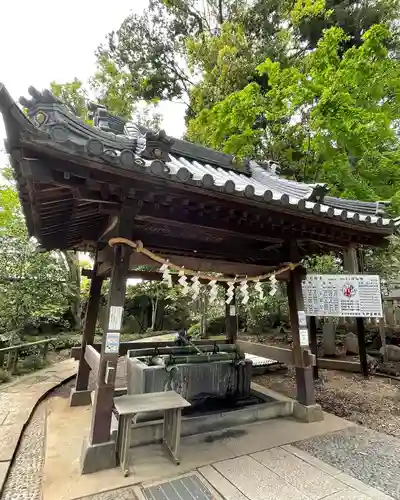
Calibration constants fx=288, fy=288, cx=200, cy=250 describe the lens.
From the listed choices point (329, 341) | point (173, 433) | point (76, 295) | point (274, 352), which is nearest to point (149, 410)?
point (173, 433)

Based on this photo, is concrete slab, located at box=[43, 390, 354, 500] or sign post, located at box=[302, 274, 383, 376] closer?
concrete slab, located at box=[43, 390, 354, 500]

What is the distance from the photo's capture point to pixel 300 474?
2951 mm

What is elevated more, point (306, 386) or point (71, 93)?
point (71, 93)

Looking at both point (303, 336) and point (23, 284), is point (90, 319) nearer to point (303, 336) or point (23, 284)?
point (303, 336)

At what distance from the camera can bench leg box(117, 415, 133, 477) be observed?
2963mm

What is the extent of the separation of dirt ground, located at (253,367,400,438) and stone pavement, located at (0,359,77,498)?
4.57m

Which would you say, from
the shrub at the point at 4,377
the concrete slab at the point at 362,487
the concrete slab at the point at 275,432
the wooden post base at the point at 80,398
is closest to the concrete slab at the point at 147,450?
the concrete slab at the point at 275,432

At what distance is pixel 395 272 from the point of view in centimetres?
824

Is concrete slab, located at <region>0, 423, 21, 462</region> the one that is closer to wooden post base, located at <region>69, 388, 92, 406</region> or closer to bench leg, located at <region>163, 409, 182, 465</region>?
wooden post base, located at <region>69, 388, 92, 406</region>

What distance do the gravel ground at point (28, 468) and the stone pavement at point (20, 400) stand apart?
9cm

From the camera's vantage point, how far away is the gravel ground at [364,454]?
2.91 meters

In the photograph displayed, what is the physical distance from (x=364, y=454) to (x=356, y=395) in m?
2.46

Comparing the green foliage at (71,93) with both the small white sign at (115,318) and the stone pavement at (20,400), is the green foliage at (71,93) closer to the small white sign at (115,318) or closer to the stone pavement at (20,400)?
the stone pavement at (20,400)

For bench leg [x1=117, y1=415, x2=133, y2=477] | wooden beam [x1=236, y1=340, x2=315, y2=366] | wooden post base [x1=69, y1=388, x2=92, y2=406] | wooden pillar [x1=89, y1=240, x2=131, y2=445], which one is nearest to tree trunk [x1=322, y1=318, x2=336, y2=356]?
wooden beam [x1=236, y1=340, x2=315, y2=366]
